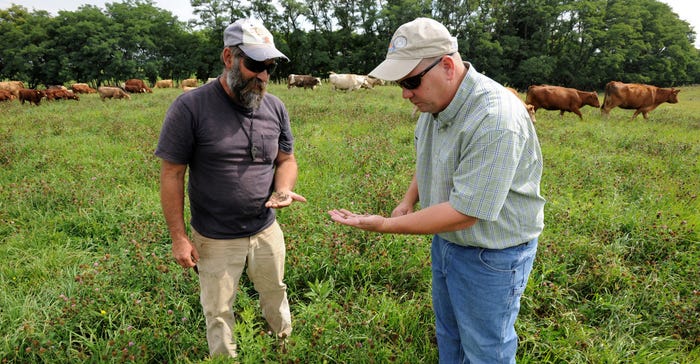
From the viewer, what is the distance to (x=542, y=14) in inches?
1866

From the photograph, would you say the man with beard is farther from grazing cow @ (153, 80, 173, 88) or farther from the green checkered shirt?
grazing cow @ (153, 80, 173, 88)

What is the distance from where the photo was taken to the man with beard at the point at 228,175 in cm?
223

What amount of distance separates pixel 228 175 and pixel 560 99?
1568cm

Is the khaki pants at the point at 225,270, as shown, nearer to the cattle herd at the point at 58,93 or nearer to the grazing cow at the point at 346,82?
the cattle herd at the point at 58,93

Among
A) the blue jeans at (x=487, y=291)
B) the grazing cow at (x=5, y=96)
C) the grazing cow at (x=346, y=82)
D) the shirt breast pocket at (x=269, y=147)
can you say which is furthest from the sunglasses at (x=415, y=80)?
the grazing cow at (x=5, y=96)

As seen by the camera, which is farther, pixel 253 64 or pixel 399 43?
pixel 253 64

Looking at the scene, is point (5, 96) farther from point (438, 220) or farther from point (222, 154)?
point (438, 220)

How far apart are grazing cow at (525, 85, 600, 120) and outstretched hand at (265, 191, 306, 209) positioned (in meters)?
14.8

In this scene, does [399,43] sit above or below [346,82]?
below

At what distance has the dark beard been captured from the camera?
227 cm

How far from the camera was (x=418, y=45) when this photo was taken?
5.06 ft

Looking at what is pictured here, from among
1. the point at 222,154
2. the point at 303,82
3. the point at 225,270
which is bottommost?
the point at 225,270

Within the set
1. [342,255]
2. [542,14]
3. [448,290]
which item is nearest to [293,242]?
[342,255]

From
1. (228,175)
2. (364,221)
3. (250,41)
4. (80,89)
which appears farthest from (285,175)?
(80,89)
